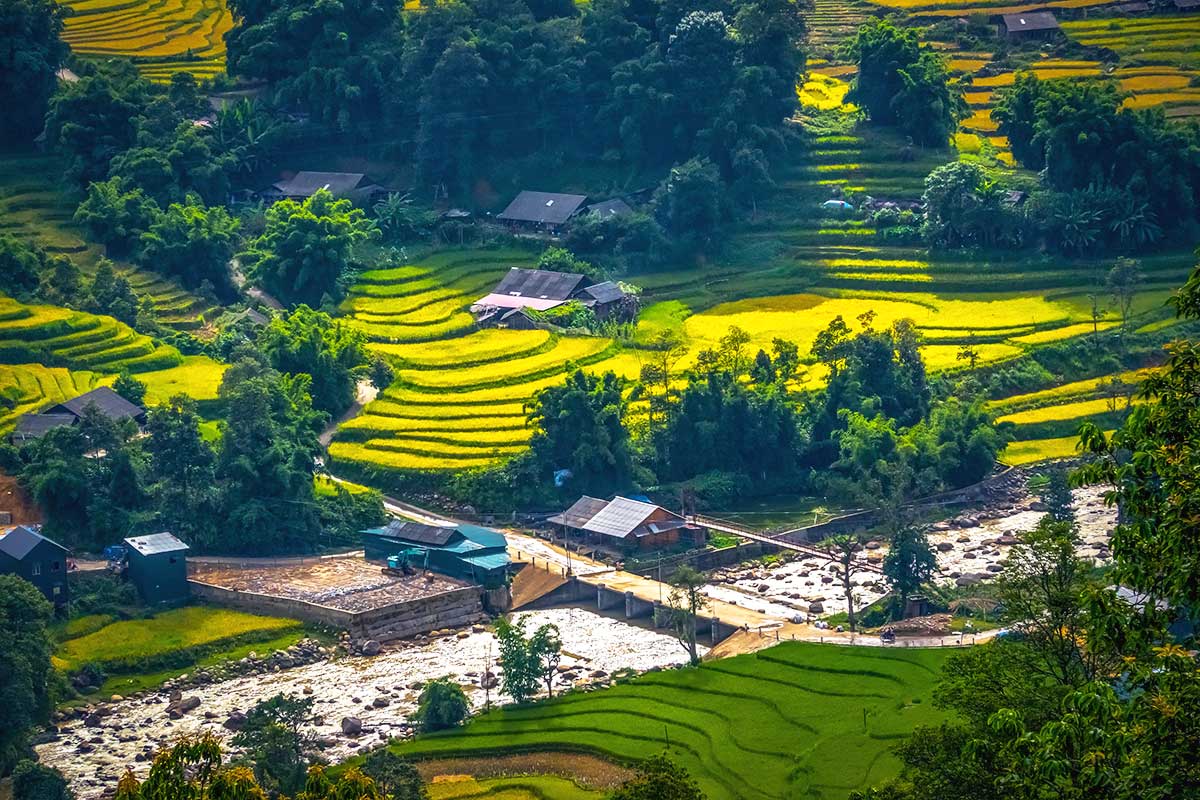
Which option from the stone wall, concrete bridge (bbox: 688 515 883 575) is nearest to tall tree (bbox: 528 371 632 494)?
concrete bridge (bbox: 688 515 883 575)

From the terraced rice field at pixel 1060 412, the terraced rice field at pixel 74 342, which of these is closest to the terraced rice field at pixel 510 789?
the terraced rice field at pixel 1060 412

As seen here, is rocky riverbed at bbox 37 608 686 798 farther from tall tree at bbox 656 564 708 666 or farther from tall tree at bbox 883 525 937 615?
tall tree at bbox 883 525 937 615

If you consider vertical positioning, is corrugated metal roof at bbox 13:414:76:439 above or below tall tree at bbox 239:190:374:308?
below

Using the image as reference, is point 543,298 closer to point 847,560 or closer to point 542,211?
point 542,211

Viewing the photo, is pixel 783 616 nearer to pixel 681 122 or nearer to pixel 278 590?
pixel 278 590

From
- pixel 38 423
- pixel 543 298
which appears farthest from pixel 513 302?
pixel 38 423

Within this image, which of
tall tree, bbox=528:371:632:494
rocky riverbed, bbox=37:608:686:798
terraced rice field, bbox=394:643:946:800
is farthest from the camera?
tall tree, bbox=528:371:632:494
